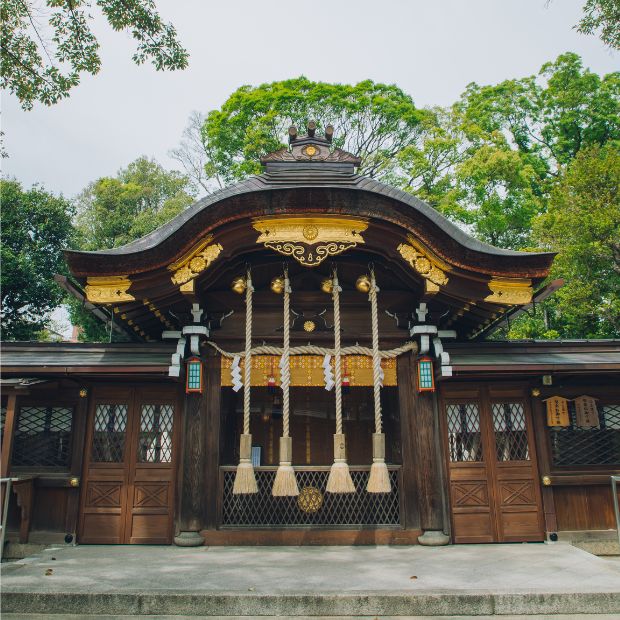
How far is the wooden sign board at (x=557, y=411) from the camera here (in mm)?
7965

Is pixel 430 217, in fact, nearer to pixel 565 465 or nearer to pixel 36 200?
pixel 565 465

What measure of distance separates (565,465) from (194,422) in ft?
18.6

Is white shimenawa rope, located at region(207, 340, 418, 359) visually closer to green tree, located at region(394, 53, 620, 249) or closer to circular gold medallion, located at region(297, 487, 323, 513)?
circular gold medallion, located at region(297, 487, 323, 513)

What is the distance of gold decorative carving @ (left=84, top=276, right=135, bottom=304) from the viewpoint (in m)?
7.32

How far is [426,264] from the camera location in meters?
7.40

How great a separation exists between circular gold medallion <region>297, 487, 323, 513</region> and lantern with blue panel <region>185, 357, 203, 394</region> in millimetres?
2499

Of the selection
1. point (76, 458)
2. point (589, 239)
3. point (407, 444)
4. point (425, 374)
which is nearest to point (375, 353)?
point (425, 374)

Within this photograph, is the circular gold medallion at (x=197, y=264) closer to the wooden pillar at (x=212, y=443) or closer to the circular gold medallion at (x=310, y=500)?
the wooden pillar at (x=212, y=443)

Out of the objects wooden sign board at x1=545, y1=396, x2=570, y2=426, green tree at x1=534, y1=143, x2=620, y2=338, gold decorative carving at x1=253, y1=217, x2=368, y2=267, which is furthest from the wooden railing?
green tree at x1=534, y1=143, x2=620, y2=338

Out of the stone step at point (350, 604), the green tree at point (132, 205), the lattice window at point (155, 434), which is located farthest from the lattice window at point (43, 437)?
the green tree at point (132, 205)

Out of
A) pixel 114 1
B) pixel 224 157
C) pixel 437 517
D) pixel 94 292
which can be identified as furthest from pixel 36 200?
pixel 437 517

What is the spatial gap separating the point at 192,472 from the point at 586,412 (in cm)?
606

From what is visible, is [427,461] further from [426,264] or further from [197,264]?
[197,264]

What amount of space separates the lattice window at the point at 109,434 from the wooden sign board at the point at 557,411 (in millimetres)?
6535
